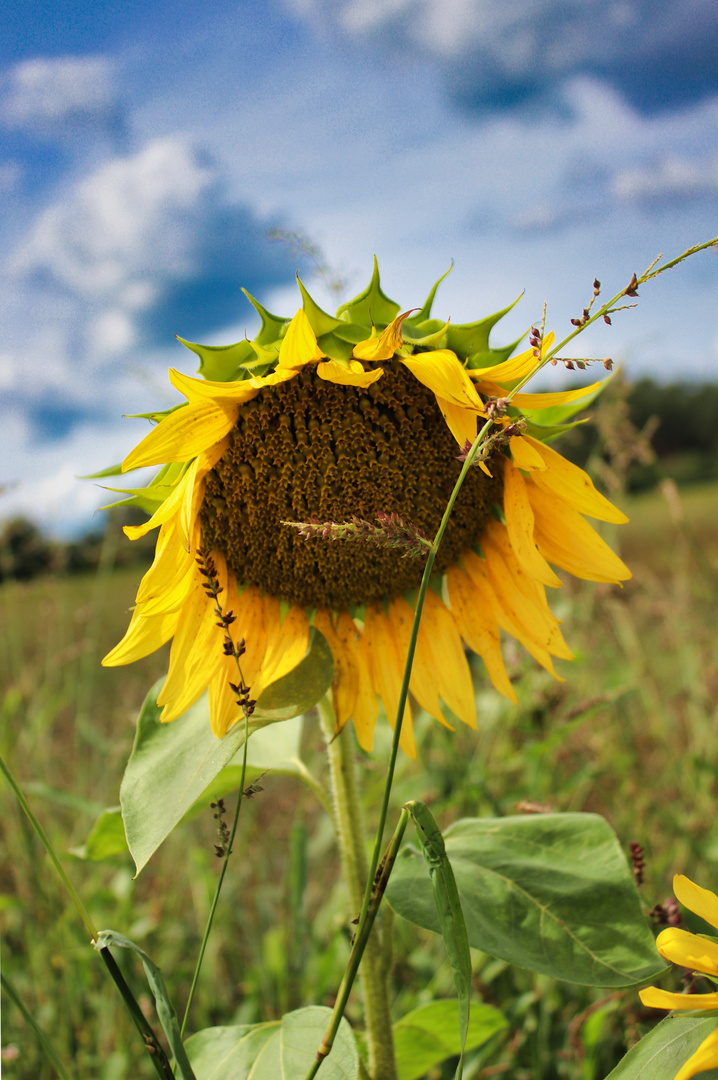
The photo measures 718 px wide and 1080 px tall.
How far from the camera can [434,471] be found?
97 centimetres

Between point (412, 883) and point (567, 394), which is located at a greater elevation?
point (567, 394)

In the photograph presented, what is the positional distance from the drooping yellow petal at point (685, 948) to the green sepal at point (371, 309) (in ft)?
2.29

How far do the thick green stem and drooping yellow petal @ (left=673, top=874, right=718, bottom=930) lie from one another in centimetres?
43

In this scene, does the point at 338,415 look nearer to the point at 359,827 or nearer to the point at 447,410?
the point at 447,410

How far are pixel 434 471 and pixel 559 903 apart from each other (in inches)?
22.2

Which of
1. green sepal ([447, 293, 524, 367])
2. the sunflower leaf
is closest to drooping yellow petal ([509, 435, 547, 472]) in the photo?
green sepal ([447, 293, 524, 367])

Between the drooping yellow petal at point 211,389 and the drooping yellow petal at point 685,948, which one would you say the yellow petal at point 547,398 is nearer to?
the drooping yellow petal at point 211,389

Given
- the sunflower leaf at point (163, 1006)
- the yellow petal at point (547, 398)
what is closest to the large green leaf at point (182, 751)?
the sunflower leaf at point (163, 1006)

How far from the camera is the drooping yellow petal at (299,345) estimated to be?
836 mm

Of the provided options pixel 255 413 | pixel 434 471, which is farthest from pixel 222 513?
pixel 434 471

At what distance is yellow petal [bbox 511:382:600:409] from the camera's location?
95 cm

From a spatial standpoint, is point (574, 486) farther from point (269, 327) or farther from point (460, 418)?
point (269, 327)

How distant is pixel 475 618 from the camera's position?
3.79 ft

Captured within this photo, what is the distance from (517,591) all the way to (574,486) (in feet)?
0.64
